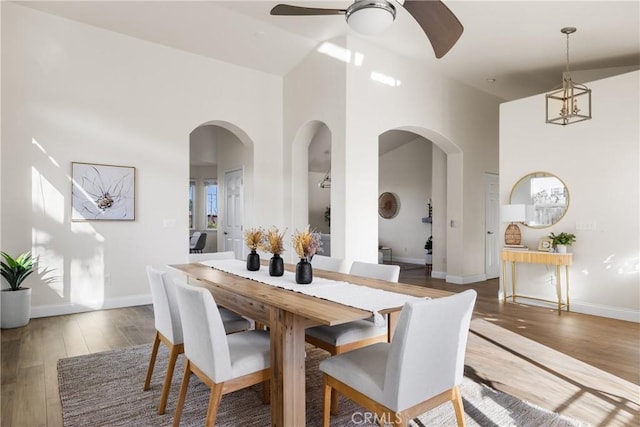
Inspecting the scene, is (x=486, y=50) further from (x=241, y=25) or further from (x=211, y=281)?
(x=211, y=281)

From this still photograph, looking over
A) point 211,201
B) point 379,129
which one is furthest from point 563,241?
point 211,201

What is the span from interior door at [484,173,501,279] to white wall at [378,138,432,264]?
6.94ft

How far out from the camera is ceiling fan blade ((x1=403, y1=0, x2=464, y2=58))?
89.0 inches

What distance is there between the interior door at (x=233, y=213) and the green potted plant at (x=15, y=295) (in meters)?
3.41

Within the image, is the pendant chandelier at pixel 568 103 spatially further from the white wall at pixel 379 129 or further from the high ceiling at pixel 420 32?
the white wall at pixel 379 129

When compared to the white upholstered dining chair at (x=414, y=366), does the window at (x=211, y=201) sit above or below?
above

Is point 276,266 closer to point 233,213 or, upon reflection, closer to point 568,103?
point 568,103

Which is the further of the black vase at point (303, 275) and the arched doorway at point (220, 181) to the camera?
the arched doorway at point (220, 181)

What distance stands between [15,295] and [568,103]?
265 inches

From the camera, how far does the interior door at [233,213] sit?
7227mm

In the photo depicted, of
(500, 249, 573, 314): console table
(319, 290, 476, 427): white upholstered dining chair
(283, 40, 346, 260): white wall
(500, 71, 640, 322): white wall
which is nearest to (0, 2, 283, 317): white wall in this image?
(283, 40, 346, 260): white wall

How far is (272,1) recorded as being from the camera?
14.4ft

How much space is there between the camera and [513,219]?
5016mm

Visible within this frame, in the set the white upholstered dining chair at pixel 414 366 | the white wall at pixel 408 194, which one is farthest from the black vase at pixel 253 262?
the white wall at pixel 408 194
